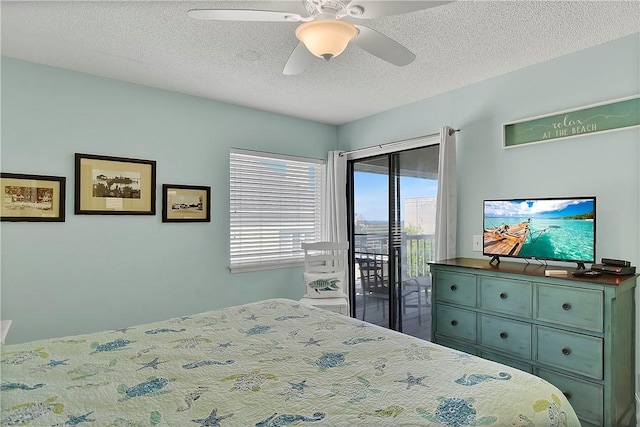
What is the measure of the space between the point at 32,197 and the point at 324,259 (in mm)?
2638

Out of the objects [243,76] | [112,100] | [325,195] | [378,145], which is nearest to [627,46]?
[378,145]

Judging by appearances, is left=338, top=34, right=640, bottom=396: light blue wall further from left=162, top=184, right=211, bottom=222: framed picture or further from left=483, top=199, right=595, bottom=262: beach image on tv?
left=162, top=184, right=211, bottom=222: framed picture

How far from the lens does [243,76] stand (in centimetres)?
308

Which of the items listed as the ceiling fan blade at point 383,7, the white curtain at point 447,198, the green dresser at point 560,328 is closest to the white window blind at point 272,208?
the white curtain at point 447,198

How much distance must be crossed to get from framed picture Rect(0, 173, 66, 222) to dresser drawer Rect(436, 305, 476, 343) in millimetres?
3119

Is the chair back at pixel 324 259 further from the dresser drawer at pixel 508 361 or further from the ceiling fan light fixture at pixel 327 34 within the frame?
the ceiling fan light fixture at pixel 327 34

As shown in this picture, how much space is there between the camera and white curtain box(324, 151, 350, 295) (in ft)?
14.5

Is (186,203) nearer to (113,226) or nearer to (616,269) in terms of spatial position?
(113,226)

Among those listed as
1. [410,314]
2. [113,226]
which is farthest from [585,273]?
[113,226]

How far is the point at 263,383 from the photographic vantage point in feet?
4.48

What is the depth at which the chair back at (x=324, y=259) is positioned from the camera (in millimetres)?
4035

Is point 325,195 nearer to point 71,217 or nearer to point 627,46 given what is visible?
point 71,217

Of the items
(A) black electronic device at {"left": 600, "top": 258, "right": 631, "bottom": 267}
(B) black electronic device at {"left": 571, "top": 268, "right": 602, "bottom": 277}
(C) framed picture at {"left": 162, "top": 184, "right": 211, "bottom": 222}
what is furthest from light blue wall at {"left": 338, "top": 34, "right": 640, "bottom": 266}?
(C) framed picture at {"left": 162, "top": 184, "right": 211, "bottom": 222}

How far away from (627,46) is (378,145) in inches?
86.6
